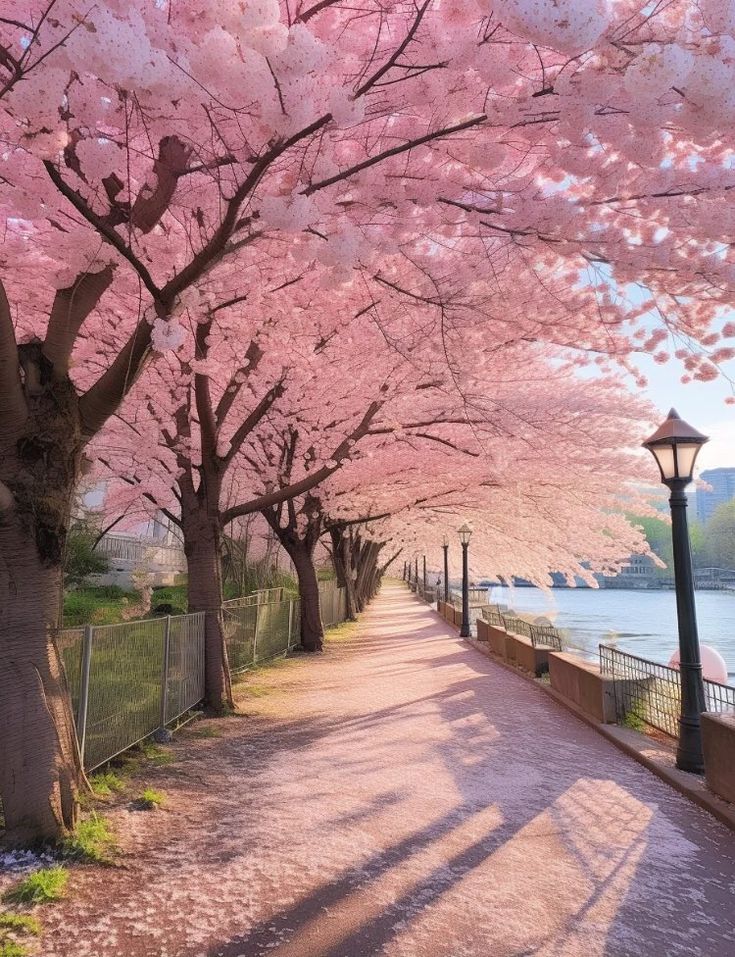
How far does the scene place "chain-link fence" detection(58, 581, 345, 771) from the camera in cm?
629

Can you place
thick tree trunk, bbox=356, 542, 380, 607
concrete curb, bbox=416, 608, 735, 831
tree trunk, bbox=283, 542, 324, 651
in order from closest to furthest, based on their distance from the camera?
concrete curb, bbox=416, 608, 735, 831, tree trunk, bbox=283, 542, 324, 651, thick tree trunk, bbox=356, 542, 380, 607

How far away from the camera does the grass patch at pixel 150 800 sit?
5734 mm

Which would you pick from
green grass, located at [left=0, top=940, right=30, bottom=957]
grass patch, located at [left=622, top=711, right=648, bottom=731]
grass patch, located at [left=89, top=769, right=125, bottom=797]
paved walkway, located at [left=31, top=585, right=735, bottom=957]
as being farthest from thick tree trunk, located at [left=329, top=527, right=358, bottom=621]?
green grass, located at [left=0, top=940, right=30, bottom=957]

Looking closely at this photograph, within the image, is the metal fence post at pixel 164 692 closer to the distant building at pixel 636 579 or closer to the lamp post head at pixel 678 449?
the lamp post head at pixel 678 449

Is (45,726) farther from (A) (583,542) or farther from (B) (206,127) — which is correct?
(A) (583,542)

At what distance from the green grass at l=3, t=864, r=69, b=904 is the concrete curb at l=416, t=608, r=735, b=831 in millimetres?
5222

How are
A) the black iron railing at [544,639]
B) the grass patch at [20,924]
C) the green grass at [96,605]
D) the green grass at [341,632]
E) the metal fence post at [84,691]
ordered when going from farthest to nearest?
the green grass at [341,632]
the black iron railing at [544,639]
the green grass at [96,605]
the metal fence post at [84,691]
the grass patch at [20,924]

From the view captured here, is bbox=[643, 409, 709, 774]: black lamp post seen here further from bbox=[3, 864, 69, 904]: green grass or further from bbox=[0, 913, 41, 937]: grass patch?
bbox=[0, 913, 41, 937]: grass patch

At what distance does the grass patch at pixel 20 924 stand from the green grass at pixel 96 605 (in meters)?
7.83

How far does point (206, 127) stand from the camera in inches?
190

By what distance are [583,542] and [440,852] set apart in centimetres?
2010

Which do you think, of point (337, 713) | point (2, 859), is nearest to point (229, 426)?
point (337, 713)

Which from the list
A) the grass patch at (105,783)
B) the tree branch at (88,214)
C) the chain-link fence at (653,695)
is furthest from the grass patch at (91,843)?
the chain-link fence at (653,695)

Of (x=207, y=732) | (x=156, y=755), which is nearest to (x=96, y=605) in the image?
(x=207, y=732)
